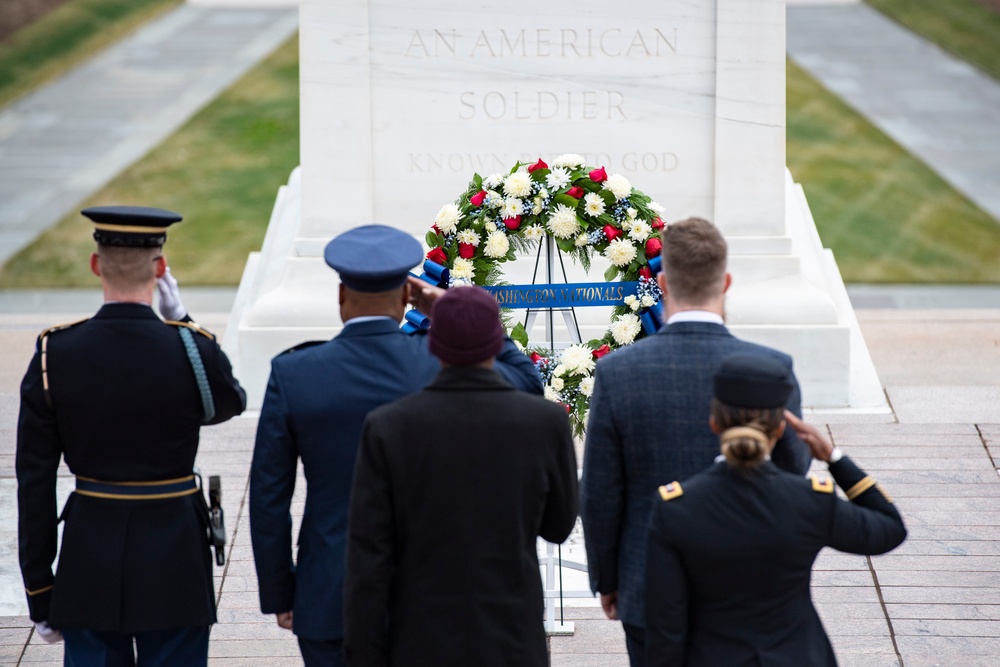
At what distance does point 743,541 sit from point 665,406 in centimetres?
50

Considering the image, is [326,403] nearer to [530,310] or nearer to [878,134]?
[530,310]

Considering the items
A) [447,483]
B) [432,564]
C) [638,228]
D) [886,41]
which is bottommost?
[432,564]

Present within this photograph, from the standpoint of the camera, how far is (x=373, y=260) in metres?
3.52

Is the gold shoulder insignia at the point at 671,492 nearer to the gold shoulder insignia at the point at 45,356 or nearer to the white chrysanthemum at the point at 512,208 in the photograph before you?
the gold shoulder insignia at the point at 45,356

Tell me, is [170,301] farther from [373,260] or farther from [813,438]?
[813,438]

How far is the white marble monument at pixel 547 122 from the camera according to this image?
25.2ft

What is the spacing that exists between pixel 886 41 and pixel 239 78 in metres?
8.35

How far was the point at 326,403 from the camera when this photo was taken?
3.45 meters

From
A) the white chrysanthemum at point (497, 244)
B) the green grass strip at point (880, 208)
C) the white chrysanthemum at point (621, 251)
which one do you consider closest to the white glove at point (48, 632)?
the white chrysanthemum at point (497, 244)

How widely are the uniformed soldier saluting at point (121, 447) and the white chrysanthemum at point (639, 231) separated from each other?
203 centimetres

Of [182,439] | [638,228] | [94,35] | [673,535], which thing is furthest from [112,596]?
[94,35]

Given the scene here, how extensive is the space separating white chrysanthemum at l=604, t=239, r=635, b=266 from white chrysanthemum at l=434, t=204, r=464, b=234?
631 millimetres

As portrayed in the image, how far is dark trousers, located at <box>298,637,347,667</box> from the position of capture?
3561mm

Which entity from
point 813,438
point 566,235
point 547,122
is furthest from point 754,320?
point 813,438
